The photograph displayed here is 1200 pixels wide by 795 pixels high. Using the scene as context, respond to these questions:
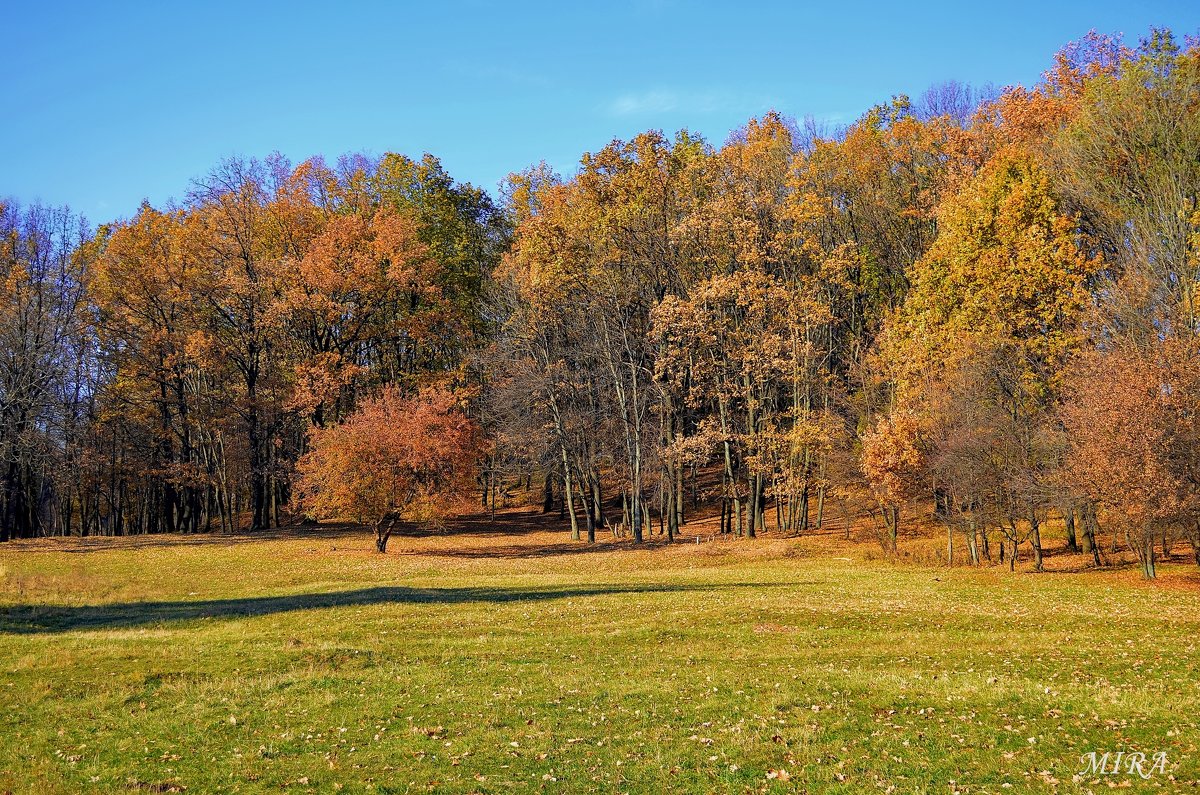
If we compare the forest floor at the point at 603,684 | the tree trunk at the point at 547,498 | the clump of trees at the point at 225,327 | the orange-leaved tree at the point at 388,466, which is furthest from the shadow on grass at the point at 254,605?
the tree trunk at the point at 547,498

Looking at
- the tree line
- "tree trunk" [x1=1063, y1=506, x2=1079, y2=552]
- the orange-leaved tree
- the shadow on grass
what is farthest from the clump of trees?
"tree trunk" [x1=1063, y1=506, x2=1079, y2=552]

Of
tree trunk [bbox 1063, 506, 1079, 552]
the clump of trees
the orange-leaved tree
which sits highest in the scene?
the clump of trees

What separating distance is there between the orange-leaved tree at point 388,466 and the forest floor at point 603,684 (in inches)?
482

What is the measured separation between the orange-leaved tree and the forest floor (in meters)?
12.2

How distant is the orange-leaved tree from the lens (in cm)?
4728

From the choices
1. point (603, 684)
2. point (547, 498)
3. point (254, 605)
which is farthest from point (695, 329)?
point (603, 684)

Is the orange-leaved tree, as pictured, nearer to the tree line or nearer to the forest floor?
the tree line

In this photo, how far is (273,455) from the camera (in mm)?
65438

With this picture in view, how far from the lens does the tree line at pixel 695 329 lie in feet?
124

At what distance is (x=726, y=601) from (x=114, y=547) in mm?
38498

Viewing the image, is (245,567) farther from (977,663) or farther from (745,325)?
(977,663)

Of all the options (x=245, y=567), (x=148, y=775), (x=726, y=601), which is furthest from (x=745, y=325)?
(x=148, y=775)

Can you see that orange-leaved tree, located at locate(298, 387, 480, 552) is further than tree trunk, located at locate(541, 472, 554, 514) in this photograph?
No

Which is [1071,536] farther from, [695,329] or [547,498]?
[547,498]
